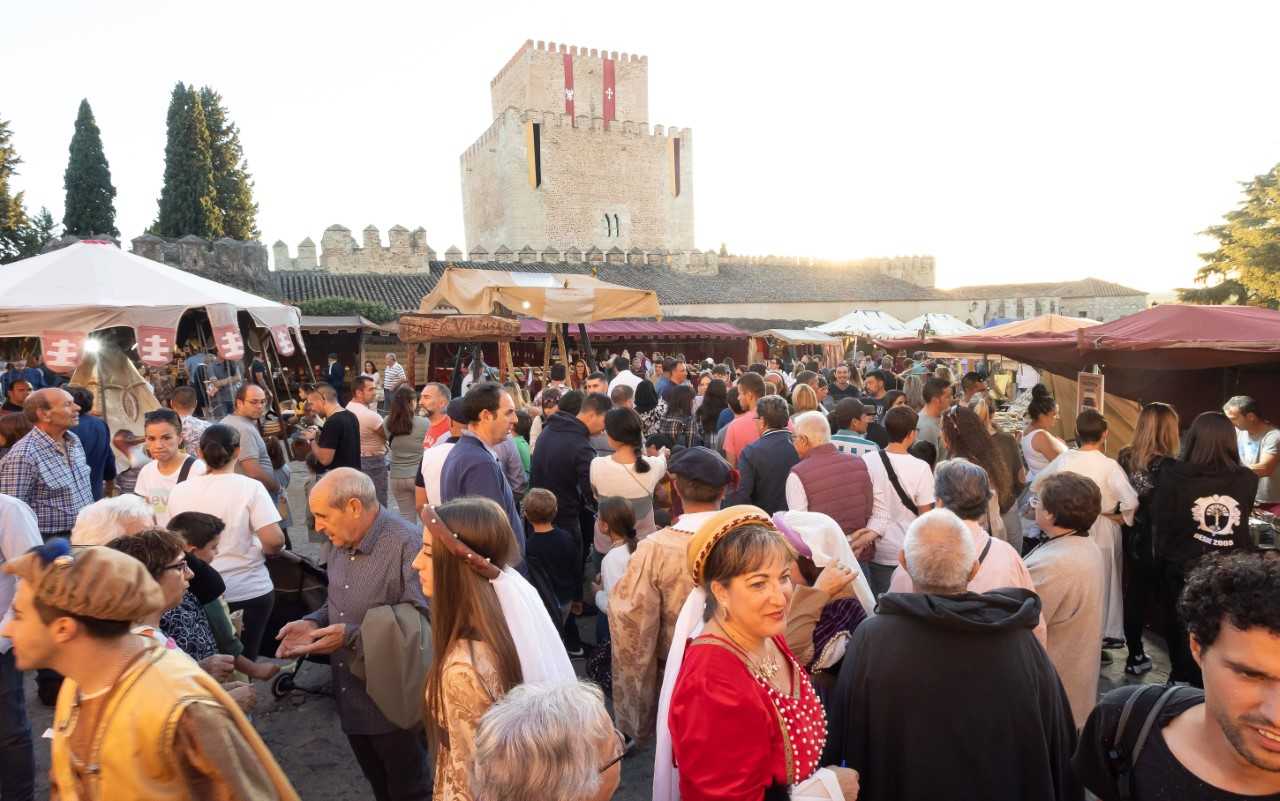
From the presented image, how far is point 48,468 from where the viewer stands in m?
4.01

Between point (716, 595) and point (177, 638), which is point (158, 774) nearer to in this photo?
point (716, 595)

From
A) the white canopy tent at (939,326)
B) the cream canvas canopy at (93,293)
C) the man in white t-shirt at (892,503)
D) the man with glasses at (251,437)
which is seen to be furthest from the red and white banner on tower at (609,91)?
the man in white t-shirt at (892,503)

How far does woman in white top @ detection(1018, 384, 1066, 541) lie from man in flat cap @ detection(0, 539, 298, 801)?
5.21m

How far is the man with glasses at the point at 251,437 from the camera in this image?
500 cm

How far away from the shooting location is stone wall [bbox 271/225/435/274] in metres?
25.5

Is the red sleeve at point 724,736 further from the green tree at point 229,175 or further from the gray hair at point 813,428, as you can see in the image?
the green tree at point 229,175

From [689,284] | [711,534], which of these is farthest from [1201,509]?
[689,284]

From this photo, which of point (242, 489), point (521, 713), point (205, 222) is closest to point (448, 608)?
point (521, 713)

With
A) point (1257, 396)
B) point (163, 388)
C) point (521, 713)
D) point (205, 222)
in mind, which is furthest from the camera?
point (205, 222)

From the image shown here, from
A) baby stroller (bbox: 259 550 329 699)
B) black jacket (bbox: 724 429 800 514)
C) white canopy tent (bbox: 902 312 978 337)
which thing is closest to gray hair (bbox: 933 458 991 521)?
black jacket (bbox: 724 429 800 514)

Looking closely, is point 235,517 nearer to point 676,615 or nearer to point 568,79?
point 676,615

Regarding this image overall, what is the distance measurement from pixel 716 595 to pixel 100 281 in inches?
277

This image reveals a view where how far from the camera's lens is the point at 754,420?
5.48 meters

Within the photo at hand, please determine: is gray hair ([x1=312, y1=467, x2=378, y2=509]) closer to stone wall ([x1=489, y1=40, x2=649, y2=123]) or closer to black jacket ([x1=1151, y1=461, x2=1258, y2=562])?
black jacket ([x1=1151, y1=461, x2=1258, y2=562])
